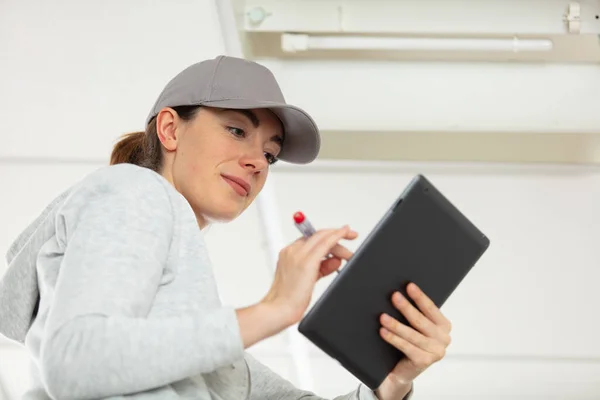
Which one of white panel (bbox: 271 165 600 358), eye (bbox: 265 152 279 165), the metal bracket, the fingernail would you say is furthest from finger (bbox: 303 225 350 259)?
white panel (bbox: 271 165 600 358)

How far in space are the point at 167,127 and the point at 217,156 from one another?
126mm

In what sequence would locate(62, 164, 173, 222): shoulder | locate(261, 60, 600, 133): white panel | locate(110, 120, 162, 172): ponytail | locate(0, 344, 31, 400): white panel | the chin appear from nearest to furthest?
locate(62, 164, 173, 222): shoulder
the chin
locate(110, 120, 162, 172): ponytail
locate(261, 60, 600, 133): white panel
locate(0, 344, 31, 400): white panel

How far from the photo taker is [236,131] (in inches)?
52.5

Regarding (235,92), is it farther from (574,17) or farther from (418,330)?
(574,17)

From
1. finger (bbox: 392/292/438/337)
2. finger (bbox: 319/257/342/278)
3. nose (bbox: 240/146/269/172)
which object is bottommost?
finger (bbox: 392/292/438/337)

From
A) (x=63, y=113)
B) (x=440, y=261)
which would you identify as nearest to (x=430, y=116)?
(x=63, y=113)

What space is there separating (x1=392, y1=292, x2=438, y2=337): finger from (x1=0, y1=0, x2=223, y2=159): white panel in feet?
4.18

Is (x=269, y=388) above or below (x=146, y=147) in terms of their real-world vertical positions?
below

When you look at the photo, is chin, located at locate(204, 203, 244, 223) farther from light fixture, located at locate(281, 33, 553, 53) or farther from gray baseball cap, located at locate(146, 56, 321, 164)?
light fixture, located at locate(281, 33, 553, 53)

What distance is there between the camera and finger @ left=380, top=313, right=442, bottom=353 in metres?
1.13

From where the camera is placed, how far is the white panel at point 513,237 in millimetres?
2814

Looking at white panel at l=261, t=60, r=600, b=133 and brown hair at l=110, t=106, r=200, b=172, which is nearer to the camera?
brown hair at l=110, t=106, r=200, b=172

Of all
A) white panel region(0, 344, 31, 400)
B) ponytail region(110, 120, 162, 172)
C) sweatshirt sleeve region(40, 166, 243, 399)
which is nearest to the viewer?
sweatshirt sleeve region(40, 166, 243, 399)

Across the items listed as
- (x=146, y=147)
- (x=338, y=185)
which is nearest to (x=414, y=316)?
(x=146, y=147)
